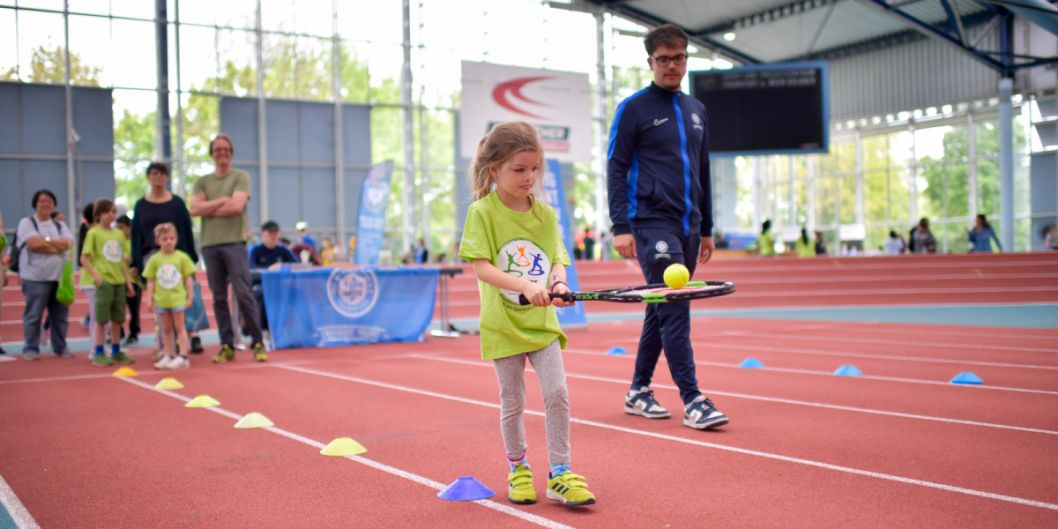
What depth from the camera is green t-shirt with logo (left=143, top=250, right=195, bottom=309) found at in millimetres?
8453

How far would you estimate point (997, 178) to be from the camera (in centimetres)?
3366

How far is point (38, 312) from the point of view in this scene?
9984 mm

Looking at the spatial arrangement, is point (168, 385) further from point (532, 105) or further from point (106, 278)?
point (532, 105)

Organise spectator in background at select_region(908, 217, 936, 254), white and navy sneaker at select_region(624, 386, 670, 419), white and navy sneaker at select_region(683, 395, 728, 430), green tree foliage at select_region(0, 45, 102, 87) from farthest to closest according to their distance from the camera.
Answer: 1. spectator in background at select_region(908, 217, 936, 254)
2. green tree foliage at select_region(0, 45, 102, 87)
3. white and navy sneaker at select_region(624, 386, 670, 419)
4. white and navy sneaker at select_region(683, 395, 728, 430)

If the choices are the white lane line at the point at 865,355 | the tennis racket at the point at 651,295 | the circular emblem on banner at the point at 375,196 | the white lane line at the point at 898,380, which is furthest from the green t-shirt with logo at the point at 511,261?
the circular emblem on banner at the point at 375,196

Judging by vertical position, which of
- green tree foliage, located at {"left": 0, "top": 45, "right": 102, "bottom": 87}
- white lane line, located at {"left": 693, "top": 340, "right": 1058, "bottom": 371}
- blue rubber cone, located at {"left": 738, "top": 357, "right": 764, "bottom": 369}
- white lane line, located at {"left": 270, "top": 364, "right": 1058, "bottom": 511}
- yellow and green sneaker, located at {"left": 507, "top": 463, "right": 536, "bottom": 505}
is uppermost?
green tree foliage, located at {"left": 0, "top": 45, "right": 102, "bottom": 87}

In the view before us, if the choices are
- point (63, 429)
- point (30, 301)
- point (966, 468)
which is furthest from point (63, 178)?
point (966, 468)

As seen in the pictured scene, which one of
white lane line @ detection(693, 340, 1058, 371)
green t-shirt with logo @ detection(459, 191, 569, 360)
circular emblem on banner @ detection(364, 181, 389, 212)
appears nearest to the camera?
green t-shirt with logo @ detection(459, 191, 569, 360)

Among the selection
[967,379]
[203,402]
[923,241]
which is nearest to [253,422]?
[203,402]

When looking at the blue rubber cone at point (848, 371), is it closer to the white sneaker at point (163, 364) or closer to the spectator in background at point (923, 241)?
the white sneaker at point (163, 364)

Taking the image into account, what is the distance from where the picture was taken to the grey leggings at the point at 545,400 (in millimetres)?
3361

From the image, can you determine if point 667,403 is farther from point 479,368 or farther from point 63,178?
point 63,178

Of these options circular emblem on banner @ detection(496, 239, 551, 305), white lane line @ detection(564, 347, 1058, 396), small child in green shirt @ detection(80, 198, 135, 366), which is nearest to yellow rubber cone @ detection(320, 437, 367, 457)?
circular emblem on banner @ detection(496, 239, 551, 305)

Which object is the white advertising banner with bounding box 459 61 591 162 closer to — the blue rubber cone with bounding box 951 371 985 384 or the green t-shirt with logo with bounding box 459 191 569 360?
the blue rubber cone with bounding box 951 371 985 384
